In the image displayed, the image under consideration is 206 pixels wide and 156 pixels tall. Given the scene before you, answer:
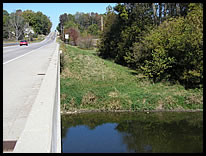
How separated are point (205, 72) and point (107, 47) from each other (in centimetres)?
2038

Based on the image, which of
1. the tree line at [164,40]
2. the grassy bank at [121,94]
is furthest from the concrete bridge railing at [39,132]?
the tree line at [164,40]

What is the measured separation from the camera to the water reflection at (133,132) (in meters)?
14.1

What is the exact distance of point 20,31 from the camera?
90438 mm

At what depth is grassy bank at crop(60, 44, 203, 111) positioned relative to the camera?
20281 millimetres

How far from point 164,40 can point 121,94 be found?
25.2 feet

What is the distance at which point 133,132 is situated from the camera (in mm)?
16516

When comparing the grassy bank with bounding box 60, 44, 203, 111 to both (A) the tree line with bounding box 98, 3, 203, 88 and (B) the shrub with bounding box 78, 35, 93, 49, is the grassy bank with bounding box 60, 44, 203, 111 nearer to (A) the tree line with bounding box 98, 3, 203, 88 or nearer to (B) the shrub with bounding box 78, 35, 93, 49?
(A) the tree line with bounding box 98, 3, 203, 88

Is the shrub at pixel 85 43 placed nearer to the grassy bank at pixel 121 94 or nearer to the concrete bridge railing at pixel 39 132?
the grassy bank at pixel 121 94

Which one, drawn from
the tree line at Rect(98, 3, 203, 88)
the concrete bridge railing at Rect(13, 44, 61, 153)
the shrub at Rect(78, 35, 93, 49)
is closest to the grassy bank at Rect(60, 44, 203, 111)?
the tree line at Rect(98, 3, 203, 88)

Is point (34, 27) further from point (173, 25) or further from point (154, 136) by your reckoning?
point (154, 136)

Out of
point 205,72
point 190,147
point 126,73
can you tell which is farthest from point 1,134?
point 126,73

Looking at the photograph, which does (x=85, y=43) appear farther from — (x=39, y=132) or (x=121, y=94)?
(x=39, y=132)

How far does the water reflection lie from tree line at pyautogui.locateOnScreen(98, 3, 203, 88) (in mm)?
5512

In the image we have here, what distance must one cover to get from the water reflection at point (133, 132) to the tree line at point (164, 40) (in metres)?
5.51
